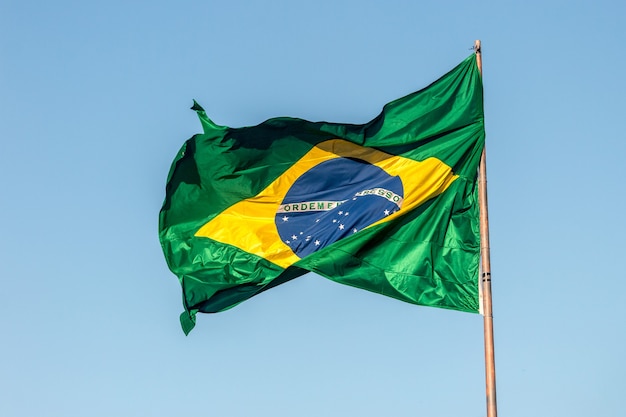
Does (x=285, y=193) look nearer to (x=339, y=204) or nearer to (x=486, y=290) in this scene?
(x=339, y=204)

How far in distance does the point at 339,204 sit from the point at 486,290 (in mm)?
5020

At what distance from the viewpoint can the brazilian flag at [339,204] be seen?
2570 centimetres

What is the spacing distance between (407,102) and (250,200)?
4.57 metres

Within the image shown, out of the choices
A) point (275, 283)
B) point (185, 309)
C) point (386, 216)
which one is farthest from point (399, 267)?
point (185, 309)

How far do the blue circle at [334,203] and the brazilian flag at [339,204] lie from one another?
0.09ft

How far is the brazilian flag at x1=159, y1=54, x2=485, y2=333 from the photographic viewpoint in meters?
25.7

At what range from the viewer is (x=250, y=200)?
94.3 ft

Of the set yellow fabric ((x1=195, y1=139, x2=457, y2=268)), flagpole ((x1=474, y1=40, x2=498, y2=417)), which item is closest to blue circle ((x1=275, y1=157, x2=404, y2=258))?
yellow fabric ((x1=195, y1=139, x2=457, y2=268))

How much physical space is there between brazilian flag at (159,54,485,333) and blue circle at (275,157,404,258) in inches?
1.1

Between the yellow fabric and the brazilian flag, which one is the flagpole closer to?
the brazilian flag

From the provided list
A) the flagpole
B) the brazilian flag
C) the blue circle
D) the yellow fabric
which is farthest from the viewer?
the blue circle

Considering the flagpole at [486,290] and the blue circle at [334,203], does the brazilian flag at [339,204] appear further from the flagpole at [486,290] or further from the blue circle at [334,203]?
the flagpole at [486,290]

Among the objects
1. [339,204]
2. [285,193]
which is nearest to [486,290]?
[339,204]

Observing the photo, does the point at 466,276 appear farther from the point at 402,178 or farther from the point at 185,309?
the point at 185,309
